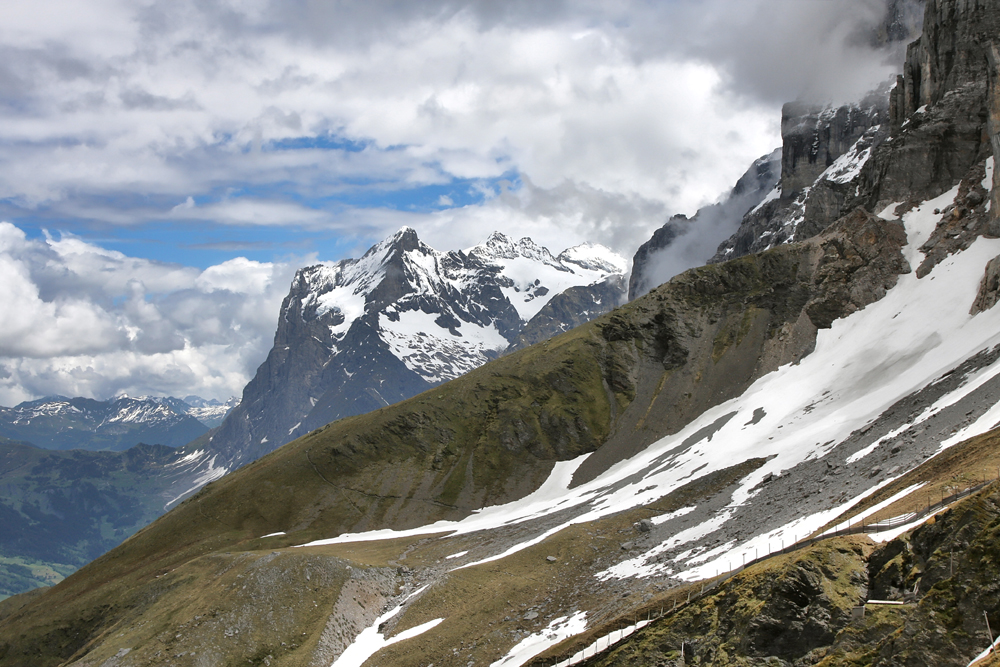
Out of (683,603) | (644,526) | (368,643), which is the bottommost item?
(644,526)

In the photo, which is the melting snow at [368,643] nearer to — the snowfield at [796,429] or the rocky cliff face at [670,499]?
the rocky cliff face at [670,499]

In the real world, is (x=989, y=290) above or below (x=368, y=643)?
above

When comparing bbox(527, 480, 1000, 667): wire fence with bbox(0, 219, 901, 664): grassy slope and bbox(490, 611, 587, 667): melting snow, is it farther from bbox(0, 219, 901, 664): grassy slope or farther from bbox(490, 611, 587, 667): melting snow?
bbox(0, 219, 901, 664): grassy slope

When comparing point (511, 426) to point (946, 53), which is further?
point (511, 426)

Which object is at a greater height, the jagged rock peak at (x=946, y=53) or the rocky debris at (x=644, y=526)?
the jagged rock peak at (x=946, y=53)

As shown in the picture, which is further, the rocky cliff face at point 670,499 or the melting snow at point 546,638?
the melting snow at point 546,638

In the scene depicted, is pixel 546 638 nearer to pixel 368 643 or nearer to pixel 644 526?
pixel 368 643

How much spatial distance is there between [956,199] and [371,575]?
11936cm

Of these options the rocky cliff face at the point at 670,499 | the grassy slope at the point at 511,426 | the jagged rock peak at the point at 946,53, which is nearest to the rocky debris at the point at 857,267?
Answer: the rocky cliff face at the point at 670,499

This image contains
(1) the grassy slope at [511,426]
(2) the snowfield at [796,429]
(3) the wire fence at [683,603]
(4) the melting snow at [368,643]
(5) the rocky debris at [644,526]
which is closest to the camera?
(3) the wire fence at [683,603]

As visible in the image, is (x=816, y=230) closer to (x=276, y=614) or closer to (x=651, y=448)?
(x=651, y=448)

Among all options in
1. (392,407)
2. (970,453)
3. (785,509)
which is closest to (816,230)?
(392,407)

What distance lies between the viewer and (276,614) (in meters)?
70.6

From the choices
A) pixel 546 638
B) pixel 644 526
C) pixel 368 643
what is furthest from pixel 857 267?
pixel 368 643
